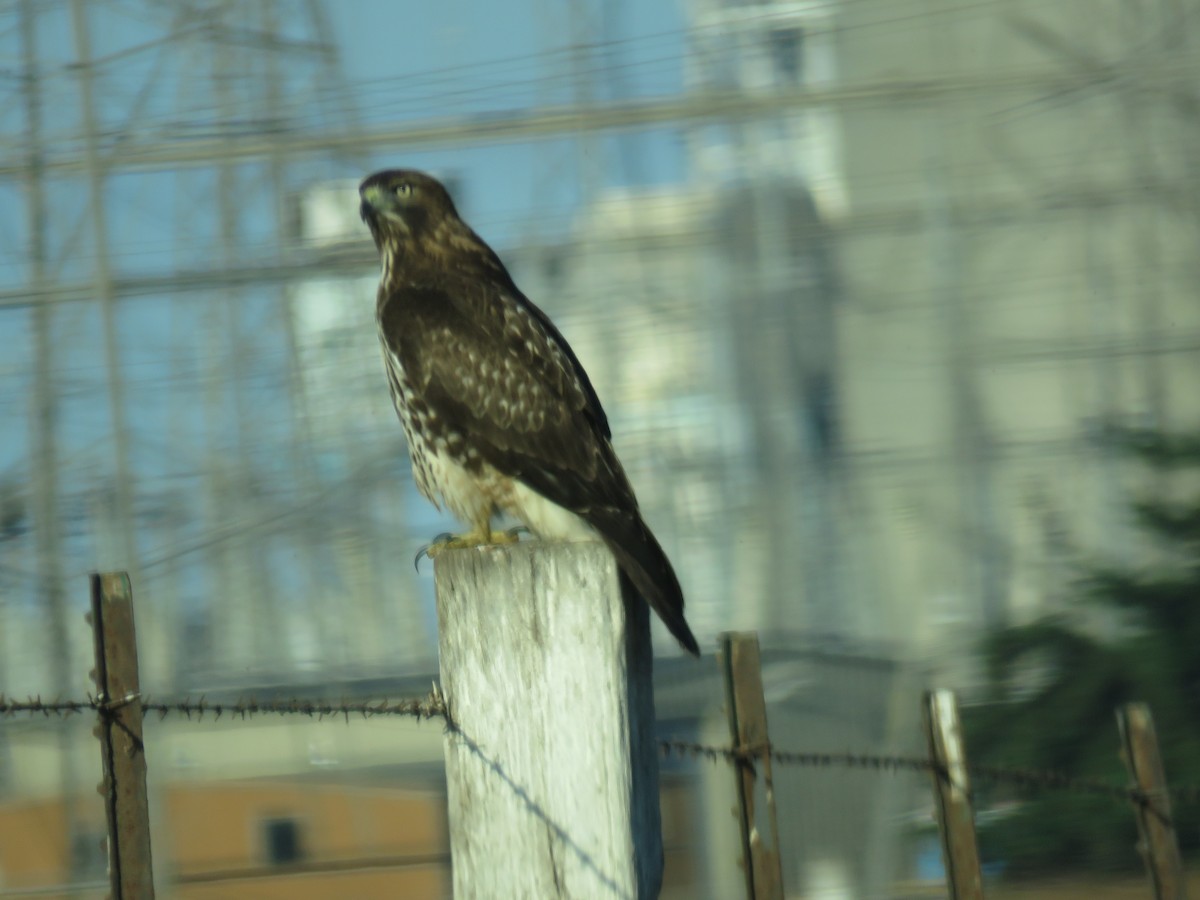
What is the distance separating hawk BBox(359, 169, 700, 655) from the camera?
3.05 meters

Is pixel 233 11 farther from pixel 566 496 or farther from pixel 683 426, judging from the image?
pixel 566 496

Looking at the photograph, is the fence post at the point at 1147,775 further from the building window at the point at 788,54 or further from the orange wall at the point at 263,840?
the building window at the point at 788,54

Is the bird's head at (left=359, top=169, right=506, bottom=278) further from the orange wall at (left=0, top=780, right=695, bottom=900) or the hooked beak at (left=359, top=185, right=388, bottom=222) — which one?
the orange wall at (left=0, top=780, right=695, bottom=900)

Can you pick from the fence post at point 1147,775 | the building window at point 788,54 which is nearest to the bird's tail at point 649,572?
the fence post at point 1147,775

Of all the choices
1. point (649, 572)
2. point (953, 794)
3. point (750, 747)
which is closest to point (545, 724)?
point (649, 572)

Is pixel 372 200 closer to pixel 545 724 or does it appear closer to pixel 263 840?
pixel 545 724

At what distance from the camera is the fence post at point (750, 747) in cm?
233

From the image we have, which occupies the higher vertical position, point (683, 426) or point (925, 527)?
point (683, 426)

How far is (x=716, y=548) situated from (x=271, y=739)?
2.48 meters

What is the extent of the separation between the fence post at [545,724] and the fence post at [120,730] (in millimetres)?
323

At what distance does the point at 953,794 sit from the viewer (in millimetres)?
2805

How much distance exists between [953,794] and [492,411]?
3.50 ft

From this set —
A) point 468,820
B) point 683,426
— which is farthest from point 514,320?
point 683,426

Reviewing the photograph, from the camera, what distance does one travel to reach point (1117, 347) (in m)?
8.80
